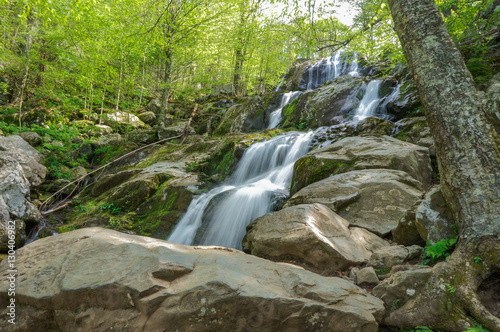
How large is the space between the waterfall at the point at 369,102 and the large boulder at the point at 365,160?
12.4 feet

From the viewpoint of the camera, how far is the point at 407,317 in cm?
209

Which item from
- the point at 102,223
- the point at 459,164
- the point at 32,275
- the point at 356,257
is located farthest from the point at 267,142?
the point at 32,275

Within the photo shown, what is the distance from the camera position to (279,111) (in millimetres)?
13430

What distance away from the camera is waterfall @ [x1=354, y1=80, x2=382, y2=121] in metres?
10.1

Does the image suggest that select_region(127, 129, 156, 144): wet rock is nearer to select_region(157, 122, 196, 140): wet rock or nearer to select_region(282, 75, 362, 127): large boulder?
select_region(157, 122, 196, 140): wet rock

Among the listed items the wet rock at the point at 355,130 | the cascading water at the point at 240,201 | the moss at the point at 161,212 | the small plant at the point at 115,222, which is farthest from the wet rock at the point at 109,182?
the wet rock at the point at 355,130

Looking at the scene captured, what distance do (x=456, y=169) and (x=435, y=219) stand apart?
0.66 metres

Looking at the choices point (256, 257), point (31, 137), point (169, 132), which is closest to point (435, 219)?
point (256, 257)

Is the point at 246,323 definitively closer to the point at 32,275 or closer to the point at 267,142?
the point at 32,275

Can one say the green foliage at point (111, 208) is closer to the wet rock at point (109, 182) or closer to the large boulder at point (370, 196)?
the wet rock at point (109, 182)

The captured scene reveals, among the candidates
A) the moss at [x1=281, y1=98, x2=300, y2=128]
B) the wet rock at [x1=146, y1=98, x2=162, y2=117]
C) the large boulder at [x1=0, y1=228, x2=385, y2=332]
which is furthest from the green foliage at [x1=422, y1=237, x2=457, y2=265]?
the wet rock at [x1=146, y1=98, x2=162, y2=117]

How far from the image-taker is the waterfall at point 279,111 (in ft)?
42.3

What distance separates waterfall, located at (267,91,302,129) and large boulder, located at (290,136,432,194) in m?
6.54

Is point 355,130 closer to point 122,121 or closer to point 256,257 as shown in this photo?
point 256,257
